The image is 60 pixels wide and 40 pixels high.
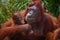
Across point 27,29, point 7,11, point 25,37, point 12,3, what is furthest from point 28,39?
A: point 12,3

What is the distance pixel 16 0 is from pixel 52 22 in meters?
1.40

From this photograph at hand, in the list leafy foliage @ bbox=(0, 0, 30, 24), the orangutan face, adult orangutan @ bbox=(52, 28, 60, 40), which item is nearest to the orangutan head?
the orangutan face

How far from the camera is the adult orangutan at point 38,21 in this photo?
12.4ft

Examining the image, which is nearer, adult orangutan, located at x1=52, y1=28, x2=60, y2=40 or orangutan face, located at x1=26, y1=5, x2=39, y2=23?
adult orangutan, located at x1=52, y1=28, x2=60, y2=40

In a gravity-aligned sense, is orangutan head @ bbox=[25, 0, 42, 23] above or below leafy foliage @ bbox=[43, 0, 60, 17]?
above

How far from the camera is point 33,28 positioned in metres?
3.84

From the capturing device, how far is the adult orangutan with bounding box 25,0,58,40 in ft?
12.4

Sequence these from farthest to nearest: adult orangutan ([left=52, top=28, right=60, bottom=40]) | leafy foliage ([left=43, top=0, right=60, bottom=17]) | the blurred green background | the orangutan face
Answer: leafy foliage ([left=43, top=0, right=60, bottom=17])
the blurred green background
the orangutan face
adult orangutan ([left=52, top=28, right=60, bottom=40])

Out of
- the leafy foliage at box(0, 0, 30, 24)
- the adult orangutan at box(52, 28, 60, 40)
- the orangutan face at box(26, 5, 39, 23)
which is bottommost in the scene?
the adult orangutan at box(52, 28, 60, 40)

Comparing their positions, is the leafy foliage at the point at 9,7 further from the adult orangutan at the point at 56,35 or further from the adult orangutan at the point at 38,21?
the adult orangutan at the point at 56,35

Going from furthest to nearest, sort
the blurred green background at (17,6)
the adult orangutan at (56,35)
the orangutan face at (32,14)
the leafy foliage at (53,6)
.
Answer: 1. the leafy foliage at (53,6)
2. the blurred green background at (17,6)
3. the orangutan face at (32,14)
4. the adult orangutan at (56,35)

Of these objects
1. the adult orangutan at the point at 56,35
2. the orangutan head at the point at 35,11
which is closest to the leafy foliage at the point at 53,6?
the orangutan head at the point at 35,11

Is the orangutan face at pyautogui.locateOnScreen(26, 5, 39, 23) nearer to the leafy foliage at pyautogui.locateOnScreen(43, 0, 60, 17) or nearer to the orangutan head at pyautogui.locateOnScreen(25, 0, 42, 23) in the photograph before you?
Result: the orangutan head at pyautogui.locateOnScreen(25, 0, 42, 23)

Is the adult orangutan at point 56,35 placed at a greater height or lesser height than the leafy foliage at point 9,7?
lesser
